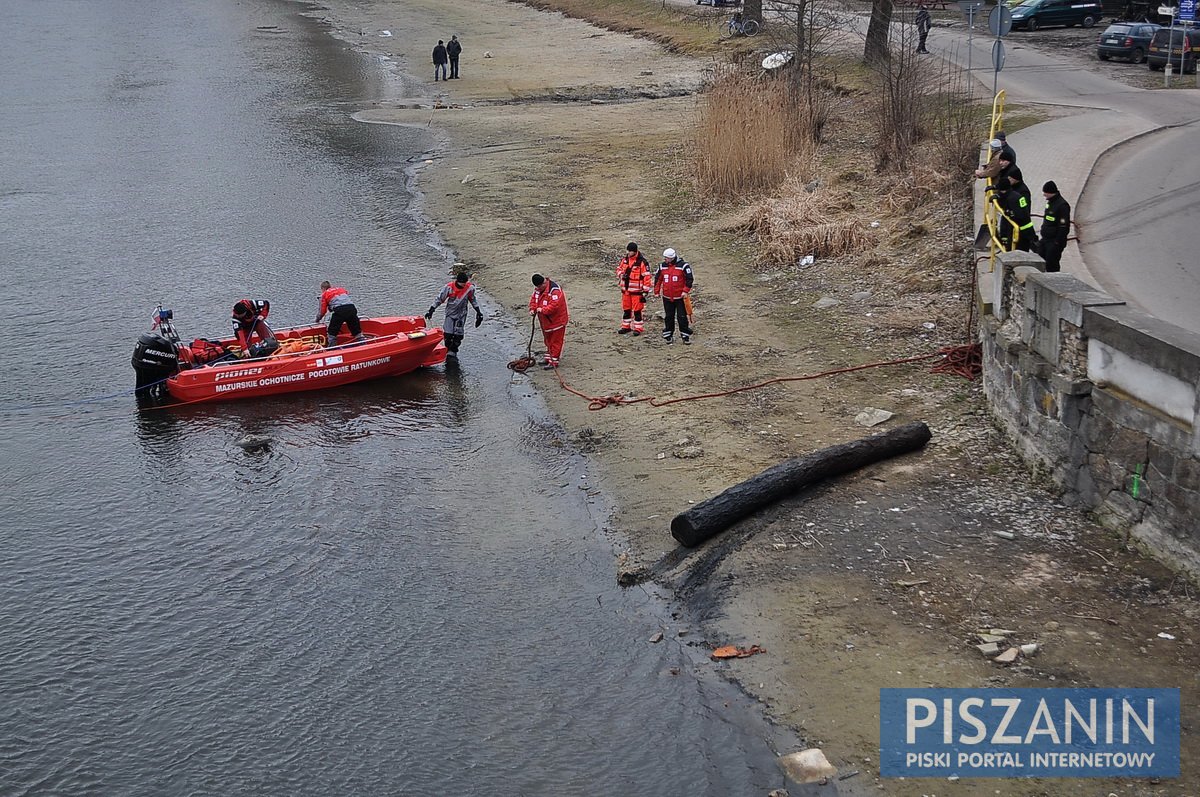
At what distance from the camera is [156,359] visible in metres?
17.1

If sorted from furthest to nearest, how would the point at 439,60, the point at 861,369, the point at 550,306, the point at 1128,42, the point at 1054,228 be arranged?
1. the point at 439,60
2. the point at 1128,42
3. the point at 550,306
4. the point at 861,369
5. the point at 1054,228

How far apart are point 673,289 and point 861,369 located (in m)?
3.20

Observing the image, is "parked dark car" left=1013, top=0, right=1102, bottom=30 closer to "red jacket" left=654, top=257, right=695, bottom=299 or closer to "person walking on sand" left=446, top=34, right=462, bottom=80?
"person walking on sand" left=446, top=34, right=462, bottom=80

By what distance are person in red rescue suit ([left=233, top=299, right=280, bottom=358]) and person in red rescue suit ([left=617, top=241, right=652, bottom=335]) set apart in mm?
5283

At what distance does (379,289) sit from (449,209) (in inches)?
246

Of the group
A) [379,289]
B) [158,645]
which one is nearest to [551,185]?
[379,289]

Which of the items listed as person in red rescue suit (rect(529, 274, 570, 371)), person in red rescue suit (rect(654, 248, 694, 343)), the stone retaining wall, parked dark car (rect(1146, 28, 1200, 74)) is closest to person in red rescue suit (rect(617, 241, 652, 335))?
person in red rescue suit (rect(654, 248, 694, 343))

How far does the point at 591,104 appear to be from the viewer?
41719 mm

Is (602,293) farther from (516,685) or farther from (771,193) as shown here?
(516,685)

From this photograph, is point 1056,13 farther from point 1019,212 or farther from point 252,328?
point 252,328

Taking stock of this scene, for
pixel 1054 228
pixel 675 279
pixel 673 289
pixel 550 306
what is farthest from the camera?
pixel 673 289

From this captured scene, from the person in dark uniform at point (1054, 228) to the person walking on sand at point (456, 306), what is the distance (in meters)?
7.98

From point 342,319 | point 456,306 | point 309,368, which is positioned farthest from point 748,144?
point 309,368

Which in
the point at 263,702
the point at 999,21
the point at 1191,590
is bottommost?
the point at 263,702
